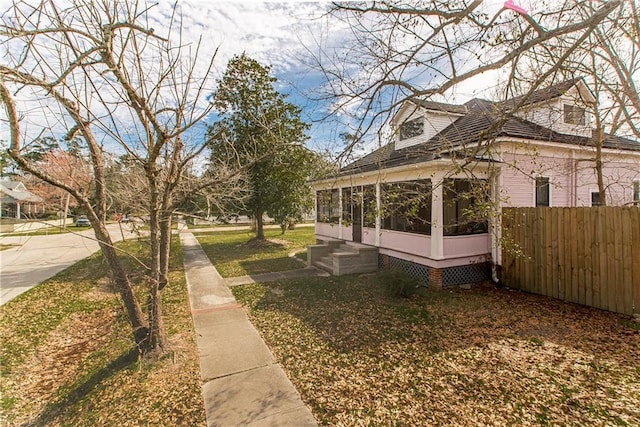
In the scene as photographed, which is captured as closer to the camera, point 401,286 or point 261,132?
point 401,286

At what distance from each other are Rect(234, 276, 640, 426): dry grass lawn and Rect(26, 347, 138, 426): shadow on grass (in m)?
2.10

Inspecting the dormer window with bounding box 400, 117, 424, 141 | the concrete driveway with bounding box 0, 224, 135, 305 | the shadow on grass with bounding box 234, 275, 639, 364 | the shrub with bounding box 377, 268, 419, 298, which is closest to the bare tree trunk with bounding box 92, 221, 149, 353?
the concrete driveway with bounding box 0, 224, 135, 305

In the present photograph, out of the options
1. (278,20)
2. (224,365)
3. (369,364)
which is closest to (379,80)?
(278,20)

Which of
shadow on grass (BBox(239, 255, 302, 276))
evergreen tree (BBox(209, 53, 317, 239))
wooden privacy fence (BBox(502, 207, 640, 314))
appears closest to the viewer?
wooden privacy fence (BBox(502, 207, 640, 314))

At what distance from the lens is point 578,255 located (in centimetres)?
649

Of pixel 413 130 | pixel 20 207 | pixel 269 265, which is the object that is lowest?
pixel 269 265

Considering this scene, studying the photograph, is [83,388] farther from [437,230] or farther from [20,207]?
[437,230]

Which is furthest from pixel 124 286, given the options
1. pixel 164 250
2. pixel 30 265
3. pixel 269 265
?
pixel 30 265

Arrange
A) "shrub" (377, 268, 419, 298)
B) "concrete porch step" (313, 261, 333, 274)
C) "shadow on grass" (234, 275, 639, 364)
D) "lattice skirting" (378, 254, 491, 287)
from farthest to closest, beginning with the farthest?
"concrete porch step" (313, 261, 333, 274) < "lattice skirting" (378, 254, 491, 287) < "shrub" (377, 268, 419, 298) < "shadow on grass" (234, 275, 639, 364)

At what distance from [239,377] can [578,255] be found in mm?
7298

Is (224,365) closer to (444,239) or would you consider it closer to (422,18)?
(422,18)

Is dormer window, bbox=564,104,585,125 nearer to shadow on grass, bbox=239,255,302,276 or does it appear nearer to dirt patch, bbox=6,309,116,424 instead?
shadow on grass, bbox=239,255,302,276

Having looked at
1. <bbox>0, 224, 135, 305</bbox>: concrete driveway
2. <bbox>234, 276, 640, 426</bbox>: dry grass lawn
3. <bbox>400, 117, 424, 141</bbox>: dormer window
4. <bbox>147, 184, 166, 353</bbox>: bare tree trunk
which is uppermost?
<bbox>400, 117, 424, 141</bbox>: dormer window

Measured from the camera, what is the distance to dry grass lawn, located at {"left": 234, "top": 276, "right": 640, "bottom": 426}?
3244 mm
